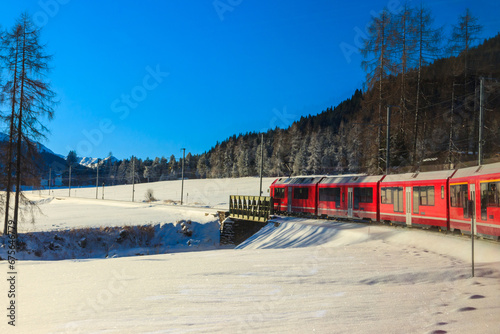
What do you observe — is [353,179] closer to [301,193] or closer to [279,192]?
[301,193]

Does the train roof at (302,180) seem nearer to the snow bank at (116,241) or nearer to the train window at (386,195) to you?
the train window at (386,195)

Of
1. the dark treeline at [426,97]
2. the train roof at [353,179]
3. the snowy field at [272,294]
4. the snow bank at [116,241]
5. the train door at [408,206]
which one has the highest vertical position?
the dark treeline at [426,97]

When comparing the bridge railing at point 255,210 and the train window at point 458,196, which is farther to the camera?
the bridge railing at point 255,210

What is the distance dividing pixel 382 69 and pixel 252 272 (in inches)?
1116

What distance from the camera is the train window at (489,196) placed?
536 inches

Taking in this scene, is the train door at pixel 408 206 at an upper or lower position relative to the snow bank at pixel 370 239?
upper

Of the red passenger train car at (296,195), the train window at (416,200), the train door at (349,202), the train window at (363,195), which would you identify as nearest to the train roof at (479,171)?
the train window at (416,200)

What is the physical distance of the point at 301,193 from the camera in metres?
29.6

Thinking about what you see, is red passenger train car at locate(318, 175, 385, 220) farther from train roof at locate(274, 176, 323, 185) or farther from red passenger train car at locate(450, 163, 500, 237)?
red passenger train car at locate(450, 163, 500, 237)

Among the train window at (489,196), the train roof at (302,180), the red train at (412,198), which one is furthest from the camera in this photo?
the train roof at (302,180)

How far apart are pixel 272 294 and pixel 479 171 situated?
40.3 feet

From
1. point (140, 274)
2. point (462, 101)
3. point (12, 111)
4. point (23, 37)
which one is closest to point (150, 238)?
point (12, 111)

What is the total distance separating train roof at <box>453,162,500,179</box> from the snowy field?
136 inches

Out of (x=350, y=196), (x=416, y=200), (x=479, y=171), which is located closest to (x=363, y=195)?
(x=350, y=196)
